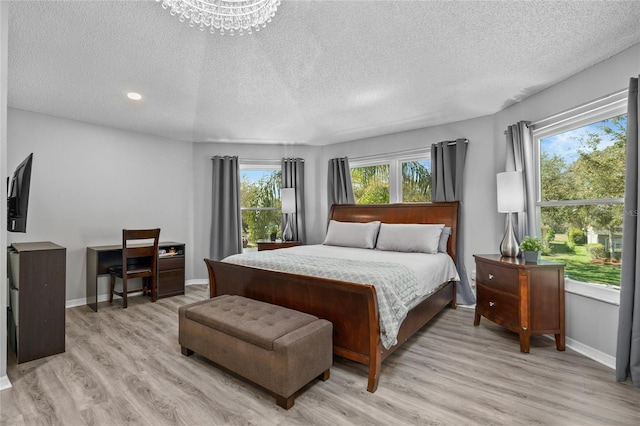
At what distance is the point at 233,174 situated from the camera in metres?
5.33

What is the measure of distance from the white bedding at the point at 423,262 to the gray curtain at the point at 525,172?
800 mm

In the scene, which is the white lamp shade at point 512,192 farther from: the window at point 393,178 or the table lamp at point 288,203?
the table lamp at point 288,203

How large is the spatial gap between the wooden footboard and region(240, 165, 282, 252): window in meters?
2.41

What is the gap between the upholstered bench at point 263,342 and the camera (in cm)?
192

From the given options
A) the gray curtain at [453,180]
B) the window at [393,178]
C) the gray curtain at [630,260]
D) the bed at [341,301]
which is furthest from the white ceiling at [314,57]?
the bed at [341,301]

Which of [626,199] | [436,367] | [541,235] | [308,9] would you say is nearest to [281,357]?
[436,367]

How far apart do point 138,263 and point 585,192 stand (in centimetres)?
535

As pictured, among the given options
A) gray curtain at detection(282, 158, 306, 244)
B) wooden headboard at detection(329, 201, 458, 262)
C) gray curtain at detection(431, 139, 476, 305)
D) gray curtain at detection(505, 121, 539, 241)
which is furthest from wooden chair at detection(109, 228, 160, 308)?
gray curtain at detection(505, 121, 539, 241)

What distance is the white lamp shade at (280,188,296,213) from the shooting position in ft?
17.3

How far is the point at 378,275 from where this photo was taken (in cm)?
233

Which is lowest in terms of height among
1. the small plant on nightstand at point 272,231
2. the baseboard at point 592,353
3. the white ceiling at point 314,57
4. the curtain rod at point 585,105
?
the baseboard at point 592,353

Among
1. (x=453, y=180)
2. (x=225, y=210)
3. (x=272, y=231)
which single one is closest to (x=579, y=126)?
(x=453, y=180)

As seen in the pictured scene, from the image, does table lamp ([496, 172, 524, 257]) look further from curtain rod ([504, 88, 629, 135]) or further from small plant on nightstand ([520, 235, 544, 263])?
curtain rod ([504, 88, 629, 135])

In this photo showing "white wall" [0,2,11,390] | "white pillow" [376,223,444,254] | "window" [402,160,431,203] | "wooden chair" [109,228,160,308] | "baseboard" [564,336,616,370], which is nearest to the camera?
"white wall" [0,2,11,390]
